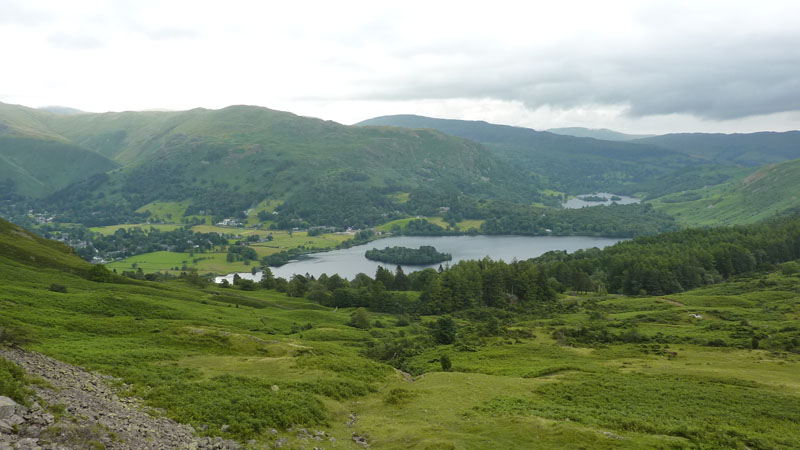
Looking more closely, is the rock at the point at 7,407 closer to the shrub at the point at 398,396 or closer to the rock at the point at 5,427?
the rock at the point at 5,427

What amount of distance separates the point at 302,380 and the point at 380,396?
7.90 m

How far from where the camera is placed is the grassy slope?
1305 inches

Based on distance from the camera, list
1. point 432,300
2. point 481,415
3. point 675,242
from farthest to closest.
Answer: point 675,242
point 432,300
point 481,415

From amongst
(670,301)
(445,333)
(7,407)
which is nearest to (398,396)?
(7,407)

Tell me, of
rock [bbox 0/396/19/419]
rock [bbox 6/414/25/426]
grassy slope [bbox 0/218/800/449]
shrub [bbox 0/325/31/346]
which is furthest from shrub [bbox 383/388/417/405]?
shrub [bbox 0/325/31/346]

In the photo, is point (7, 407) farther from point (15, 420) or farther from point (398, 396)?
point (398, 396)

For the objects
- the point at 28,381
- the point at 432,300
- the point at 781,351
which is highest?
the point at 28,381

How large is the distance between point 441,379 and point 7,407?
40.7 metres

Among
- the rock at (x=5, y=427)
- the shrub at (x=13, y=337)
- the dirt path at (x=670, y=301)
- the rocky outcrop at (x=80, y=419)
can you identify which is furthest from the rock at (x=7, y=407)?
the dirt path at (x=670, y=301)

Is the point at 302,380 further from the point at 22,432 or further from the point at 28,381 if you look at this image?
the point at 22,432

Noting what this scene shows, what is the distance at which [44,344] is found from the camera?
4106cm

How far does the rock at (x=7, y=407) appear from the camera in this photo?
2080cm

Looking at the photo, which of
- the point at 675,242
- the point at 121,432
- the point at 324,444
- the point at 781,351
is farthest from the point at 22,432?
the point at 675,242

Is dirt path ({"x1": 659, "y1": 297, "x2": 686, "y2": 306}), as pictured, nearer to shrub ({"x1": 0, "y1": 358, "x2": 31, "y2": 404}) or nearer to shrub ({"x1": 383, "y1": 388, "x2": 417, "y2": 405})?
shrub ({"x1": 383, "y1": 388, "x2": 417, "y2": 405})
